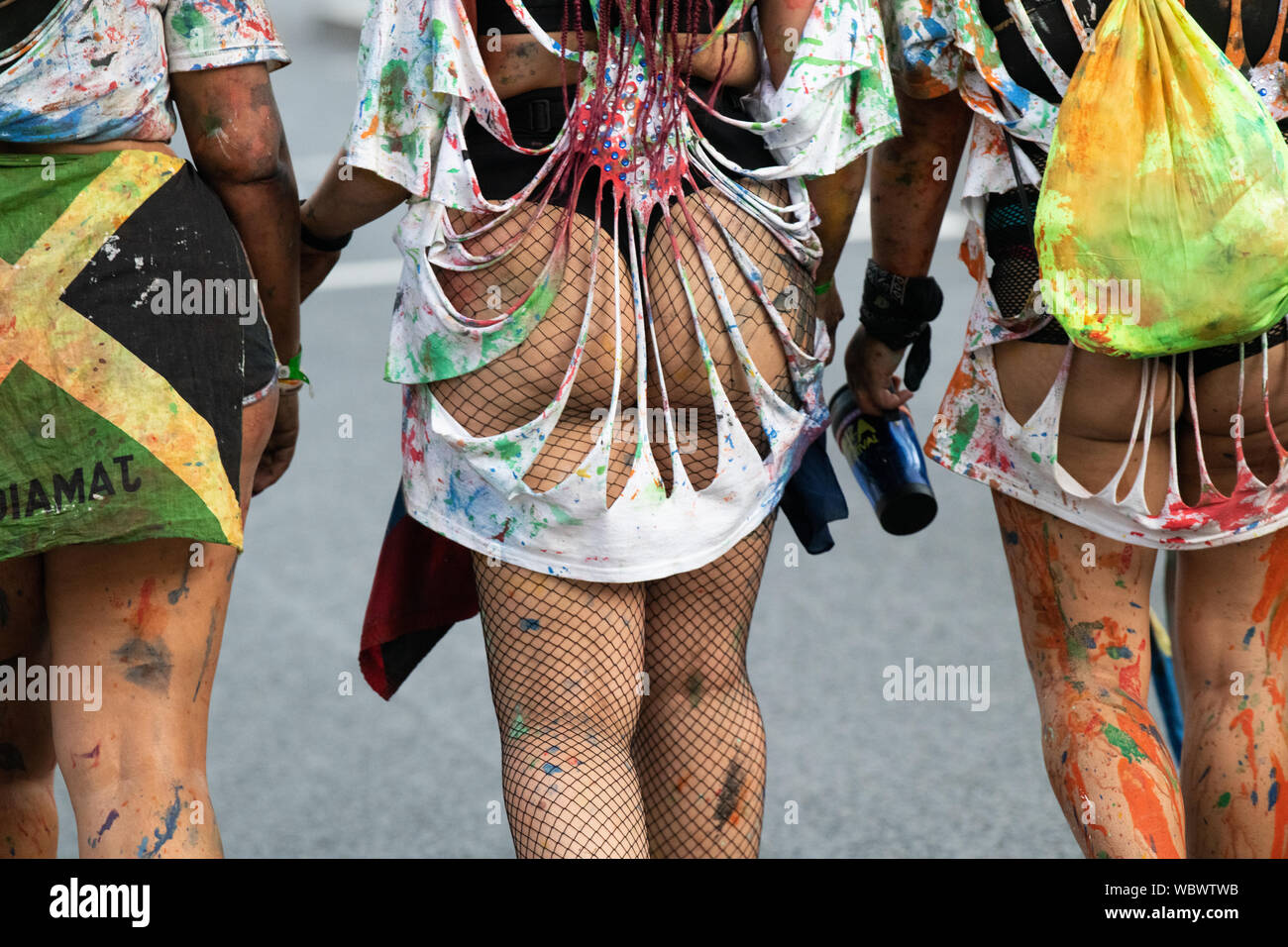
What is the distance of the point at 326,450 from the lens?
6.23 m

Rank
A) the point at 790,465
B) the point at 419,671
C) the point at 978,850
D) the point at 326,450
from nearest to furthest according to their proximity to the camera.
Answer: the point at 790,465, the point at 978,850, the point at 419,671, the point at 326,450

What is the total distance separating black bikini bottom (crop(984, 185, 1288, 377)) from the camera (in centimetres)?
249

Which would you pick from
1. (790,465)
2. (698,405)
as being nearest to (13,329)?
(698,405)

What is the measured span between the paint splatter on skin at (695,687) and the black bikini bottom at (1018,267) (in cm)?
72

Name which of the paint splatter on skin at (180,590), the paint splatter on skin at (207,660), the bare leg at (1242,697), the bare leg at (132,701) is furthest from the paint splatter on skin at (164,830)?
the bare leg at (1242,697)

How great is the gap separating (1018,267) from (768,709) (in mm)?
2013

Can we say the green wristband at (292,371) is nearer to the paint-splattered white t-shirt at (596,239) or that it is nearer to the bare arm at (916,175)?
the paint-splattered white t-shirt at (596,239)

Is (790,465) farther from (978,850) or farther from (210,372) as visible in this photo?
(978,850)

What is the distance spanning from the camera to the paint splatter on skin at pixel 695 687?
2.66 meters

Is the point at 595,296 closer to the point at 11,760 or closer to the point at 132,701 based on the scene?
the point at 132,701

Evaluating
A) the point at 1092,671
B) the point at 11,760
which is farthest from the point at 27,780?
the point at 1092,671

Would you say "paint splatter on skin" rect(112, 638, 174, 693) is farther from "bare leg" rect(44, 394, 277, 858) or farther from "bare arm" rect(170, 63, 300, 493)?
"bare arm" rect(170, 63, 300, 493)

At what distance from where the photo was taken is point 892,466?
314cm
